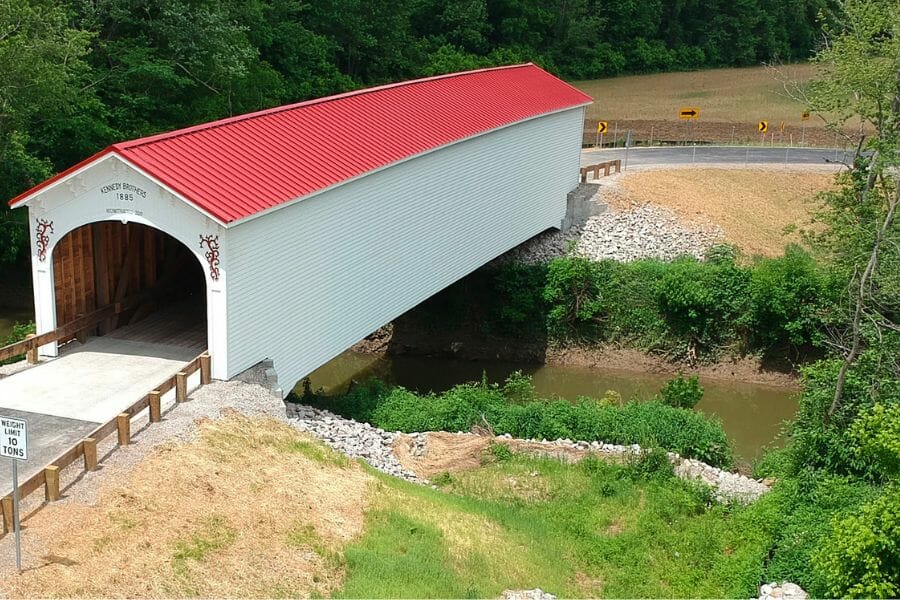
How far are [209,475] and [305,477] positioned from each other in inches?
59.0

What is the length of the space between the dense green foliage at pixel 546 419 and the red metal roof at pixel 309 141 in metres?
5.00

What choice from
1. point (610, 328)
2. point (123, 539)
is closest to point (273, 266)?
point (123, 539)

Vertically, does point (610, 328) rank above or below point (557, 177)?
below

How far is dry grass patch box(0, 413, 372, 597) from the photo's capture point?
1185cm

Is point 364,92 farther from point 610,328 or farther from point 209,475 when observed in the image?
point 209,475

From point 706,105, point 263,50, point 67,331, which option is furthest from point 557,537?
point 706,105

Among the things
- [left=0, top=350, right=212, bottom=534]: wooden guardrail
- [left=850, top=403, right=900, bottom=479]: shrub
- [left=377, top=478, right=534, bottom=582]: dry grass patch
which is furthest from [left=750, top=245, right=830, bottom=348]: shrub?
Answer: [left=0, top=350, right=212, bottom=534]: wooden guardrail

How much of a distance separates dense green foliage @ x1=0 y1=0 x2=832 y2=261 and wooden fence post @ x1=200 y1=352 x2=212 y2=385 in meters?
12.2

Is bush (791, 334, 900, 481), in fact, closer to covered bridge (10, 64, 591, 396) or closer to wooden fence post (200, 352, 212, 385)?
covered bridge (10, 64, 591, 396)

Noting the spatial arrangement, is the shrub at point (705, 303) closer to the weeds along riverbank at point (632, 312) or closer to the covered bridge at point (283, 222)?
the weeds along riverbank at point (632, 312)

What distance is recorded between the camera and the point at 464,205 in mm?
26031

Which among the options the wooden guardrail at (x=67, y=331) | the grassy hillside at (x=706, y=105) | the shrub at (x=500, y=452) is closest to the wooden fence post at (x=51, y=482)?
the wooden guardrail at (x=67, y=331)

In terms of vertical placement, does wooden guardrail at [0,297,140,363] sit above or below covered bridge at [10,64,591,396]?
below

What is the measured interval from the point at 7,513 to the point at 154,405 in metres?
3.71
